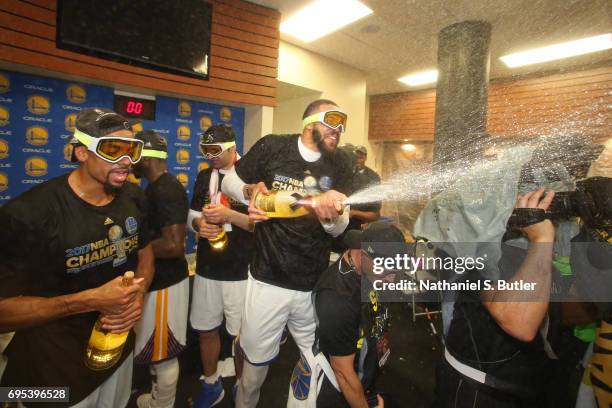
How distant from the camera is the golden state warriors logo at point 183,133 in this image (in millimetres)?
4770

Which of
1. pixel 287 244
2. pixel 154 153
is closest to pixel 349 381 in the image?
pixel 287 244

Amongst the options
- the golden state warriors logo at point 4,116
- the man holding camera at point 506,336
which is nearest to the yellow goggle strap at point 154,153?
the golden state warriors logo at point 4,116

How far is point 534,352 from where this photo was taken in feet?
4.80

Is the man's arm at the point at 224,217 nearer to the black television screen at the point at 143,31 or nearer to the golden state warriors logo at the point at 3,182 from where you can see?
the black television screen at the point at 143,31

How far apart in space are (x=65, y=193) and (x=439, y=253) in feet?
6.71

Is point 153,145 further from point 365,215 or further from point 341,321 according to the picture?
point 365,215

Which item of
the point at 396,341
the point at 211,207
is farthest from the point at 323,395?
the point at 396,341

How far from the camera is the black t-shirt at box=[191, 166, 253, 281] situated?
285cm

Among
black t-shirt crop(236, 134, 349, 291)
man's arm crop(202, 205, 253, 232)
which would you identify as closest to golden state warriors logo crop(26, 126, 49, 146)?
man's arm crop(202, 205, 253, 232)

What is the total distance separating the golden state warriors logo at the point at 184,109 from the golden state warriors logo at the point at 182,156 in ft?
1.94

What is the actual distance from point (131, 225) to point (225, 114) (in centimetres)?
375

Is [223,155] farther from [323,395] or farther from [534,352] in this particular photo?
[534,352]

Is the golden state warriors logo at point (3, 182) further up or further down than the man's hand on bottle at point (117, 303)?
further up

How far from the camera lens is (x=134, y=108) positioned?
4203mm
